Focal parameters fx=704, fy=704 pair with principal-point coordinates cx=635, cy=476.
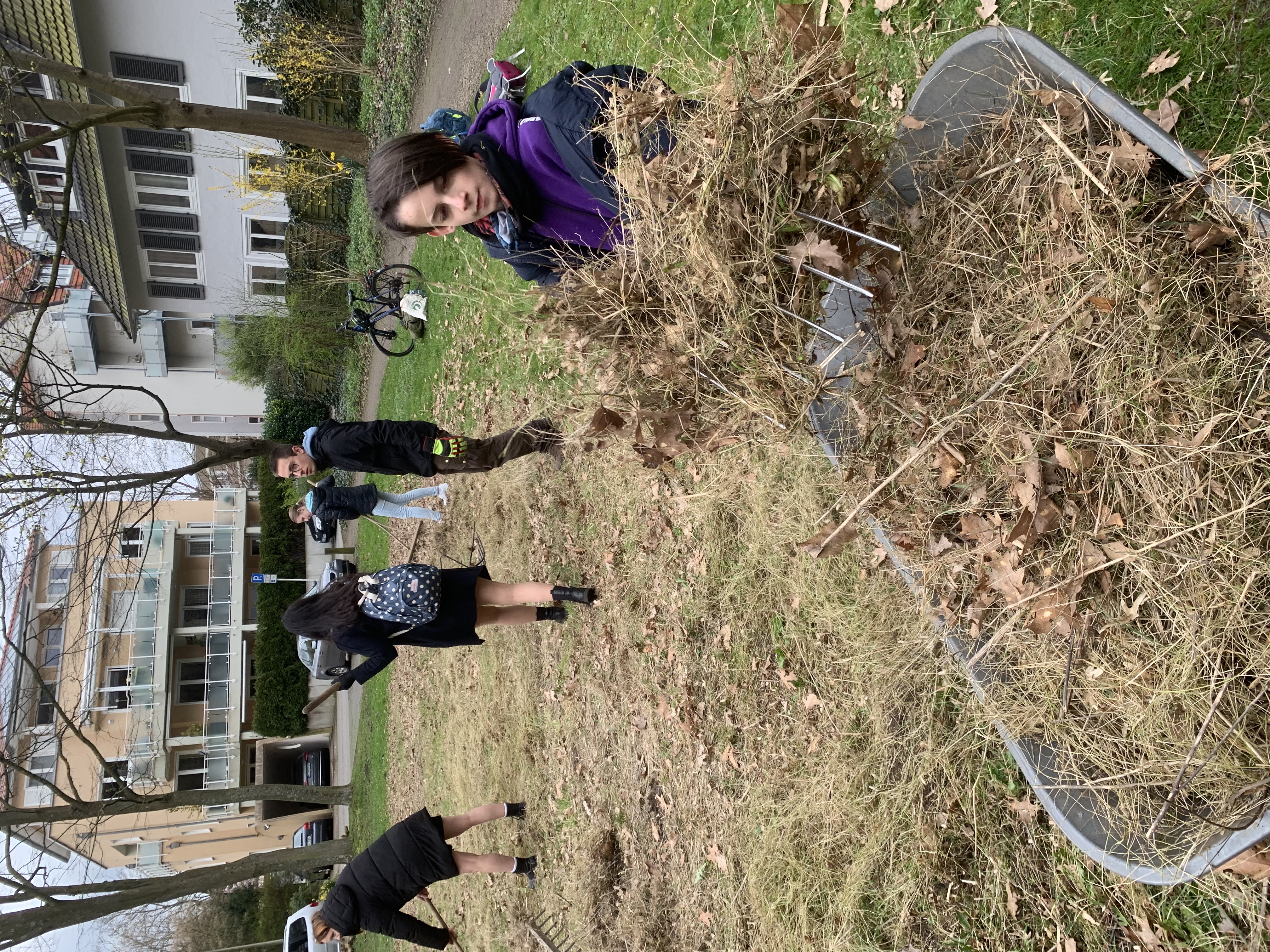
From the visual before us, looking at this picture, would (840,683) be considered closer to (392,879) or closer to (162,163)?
(392,879)

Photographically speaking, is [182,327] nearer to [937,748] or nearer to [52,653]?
[52,653]

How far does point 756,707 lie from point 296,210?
18.8m

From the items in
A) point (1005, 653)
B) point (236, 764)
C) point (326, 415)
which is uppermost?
point (326, 415)

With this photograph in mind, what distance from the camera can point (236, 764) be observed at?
25.5m

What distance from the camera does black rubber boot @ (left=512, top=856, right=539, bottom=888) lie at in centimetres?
651

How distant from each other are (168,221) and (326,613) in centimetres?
2347

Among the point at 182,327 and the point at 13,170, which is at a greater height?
the point at 182,327

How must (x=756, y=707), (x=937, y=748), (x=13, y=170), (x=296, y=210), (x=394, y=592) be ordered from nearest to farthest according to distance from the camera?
(x=937, y=748), (x=756, y=707), (x=394, y=592), (x=13, y=170), (x=296, y=210)

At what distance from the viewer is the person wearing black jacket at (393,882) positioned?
6.10 m

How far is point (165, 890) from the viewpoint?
31.1 ft

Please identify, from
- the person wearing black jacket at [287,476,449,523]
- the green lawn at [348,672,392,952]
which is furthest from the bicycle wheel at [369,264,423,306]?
the green lawn at [348,672,392,952]

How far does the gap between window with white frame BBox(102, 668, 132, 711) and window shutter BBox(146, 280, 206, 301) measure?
45.3 ft

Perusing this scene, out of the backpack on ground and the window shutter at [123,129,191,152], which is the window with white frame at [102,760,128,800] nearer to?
the backpack on ground

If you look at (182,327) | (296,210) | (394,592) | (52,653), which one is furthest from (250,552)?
(394,592)
